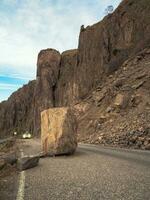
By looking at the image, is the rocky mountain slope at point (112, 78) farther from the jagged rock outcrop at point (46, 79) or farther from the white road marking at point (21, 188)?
the white road marking at point (21, 188)

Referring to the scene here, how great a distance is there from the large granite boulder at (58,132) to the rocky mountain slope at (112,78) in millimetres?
6116

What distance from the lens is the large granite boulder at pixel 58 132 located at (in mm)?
20781

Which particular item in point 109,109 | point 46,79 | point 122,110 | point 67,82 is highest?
point 46,79

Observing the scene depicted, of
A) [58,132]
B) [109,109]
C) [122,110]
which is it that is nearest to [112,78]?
[109,109]

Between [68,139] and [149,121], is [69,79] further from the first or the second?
[68,139]

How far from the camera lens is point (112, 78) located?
1959 inches

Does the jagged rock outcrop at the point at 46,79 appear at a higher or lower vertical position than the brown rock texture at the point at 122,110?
higher

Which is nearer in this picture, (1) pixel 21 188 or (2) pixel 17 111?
(1) pixel 21 188

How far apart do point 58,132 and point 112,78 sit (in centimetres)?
2964

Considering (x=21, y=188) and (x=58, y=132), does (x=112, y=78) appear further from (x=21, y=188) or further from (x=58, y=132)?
(x=21, y=188)

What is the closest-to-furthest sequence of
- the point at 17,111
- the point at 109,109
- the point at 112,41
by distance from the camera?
the point at 109,109 → the point at 112,41 → the point at 17,111

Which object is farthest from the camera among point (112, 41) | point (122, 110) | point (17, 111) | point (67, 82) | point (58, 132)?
point (17, 111)

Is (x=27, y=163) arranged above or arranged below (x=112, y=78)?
below

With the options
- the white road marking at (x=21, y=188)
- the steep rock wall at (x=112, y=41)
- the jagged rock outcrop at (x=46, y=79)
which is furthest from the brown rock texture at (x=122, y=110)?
the jagged rock outcrop at (x=46, y=79)
